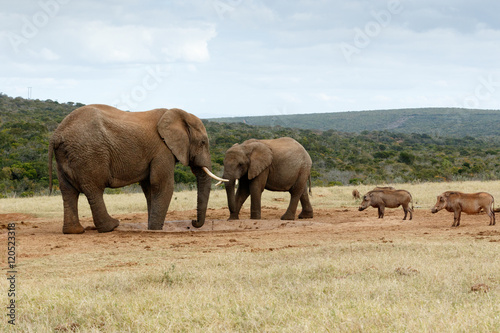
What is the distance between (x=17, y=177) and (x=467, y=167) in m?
28.2

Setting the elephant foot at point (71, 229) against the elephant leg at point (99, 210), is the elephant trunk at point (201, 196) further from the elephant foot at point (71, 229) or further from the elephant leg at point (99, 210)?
the elephant foot at point (71, 229)

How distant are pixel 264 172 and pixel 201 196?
2.52 m

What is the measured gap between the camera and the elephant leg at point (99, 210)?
12.6 m

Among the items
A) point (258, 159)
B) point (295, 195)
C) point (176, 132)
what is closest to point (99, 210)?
point (176, 132)

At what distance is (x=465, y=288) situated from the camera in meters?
6.92

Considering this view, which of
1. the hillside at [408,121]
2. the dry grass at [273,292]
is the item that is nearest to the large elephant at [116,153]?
the dry grass at [273,292]

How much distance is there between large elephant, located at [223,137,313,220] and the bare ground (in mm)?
1200

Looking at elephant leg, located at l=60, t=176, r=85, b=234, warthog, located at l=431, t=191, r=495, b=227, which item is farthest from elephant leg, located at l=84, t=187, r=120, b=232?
warthog, located at l=431, t=191, r=495, b=227

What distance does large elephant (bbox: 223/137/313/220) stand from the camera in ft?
51.2

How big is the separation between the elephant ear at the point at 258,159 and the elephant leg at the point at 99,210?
416 cm

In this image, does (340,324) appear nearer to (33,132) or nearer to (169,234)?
(169,234)

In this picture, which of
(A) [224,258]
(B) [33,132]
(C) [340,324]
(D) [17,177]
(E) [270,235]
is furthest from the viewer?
(B) [33,132]

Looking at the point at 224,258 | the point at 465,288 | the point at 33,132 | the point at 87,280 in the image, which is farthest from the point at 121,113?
the point at 33,132

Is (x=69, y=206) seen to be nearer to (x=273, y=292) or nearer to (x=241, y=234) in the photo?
(x=241, y=234)
